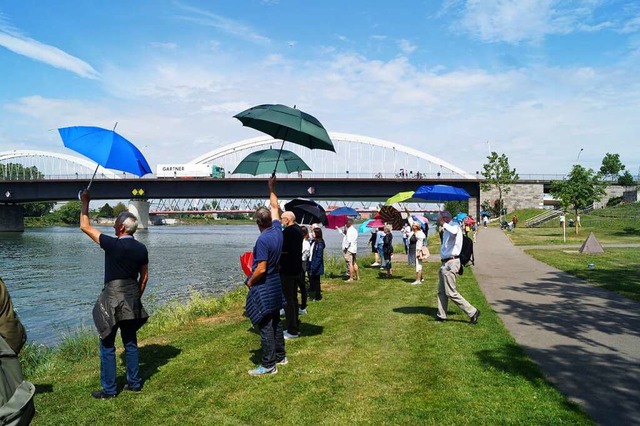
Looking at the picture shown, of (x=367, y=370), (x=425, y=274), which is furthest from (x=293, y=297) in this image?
(x=425, y=274)

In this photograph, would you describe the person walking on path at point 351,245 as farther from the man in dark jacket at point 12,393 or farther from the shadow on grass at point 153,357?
the man in dark jacket at point 12,393

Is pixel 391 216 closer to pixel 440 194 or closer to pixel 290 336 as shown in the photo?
pixel 440 194

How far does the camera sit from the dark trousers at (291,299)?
7877 millimetres

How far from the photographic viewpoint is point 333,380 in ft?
19.6

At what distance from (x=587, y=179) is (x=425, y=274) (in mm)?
24724

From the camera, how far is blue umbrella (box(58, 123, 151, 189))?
6109 mm

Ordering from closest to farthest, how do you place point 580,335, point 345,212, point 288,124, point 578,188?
point 288,124 → point 580,335 → point 345,212 → point 578,188

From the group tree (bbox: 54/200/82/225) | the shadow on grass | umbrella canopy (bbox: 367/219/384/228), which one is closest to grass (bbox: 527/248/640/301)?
umbrella canopy (bbox: 367/219/384/228)

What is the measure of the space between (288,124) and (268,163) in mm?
4814

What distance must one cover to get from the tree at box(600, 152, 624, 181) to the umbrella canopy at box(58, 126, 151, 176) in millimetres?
111062

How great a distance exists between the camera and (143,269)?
595cm

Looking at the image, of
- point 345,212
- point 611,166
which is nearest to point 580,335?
point 345,212

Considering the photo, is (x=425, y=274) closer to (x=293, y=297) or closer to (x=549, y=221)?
(x=293, y=297)

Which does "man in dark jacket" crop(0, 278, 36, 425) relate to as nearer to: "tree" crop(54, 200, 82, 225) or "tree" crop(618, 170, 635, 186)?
"tree" crop(618, 170, 635, 186)
